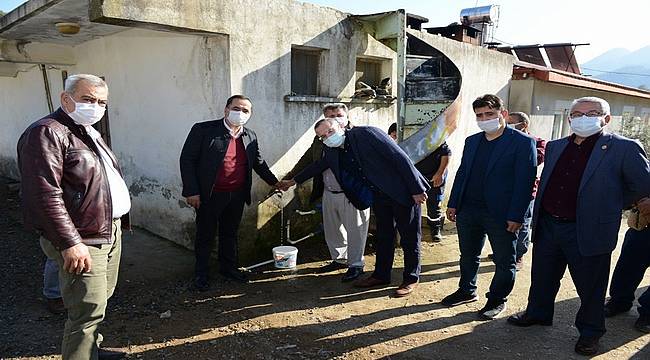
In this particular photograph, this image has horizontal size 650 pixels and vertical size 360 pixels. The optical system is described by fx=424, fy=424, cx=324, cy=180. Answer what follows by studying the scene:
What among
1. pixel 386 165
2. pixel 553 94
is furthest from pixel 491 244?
pixel 553 94

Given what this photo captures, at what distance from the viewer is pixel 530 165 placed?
11.4 ft

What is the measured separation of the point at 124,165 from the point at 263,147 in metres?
2.52

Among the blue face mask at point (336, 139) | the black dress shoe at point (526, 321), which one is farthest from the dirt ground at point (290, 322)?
the blue face mask at point (336, 139)

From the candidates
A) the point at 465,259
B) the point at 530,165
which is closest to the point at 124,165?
the point at 465,259

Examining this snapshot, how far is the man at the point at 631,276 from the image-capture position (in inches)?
144

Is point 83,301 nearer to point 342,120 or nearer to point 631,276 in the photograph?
point 342,120

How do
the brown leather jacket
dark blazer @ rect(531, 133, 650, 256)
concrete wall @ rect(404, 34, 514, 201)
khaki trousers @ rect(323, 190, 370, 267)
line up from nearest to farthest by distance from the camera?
Result: the brown leather jacket
dark blazer @ rect(531, 133, 650, 256)
khaki trousers @ rect(323, 190, 370, 267)
concrete wall @ rect(404, 34, 514, 201)

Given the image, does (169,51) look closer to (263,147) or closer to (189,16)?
(189,16)

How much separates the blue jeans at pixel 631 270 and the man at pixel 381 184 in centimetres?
179

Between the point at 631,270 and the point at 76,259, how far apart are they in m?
4.40

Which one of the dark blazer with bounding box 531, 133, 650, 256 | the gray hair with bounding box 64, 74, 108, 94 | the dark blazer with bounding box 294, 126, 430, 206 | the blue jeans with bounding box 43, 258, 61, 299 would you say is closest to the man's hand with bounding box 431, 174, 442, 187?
the dark blazer with bounding box 294, 126, 430, 206

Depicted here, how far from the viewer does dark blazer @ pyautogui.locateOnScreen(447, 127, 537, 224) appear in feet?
11.3

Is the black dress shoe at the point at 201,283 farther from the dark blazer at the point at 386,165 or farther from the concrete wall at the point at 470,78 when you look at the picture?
the concrete wall at the point at 470,78

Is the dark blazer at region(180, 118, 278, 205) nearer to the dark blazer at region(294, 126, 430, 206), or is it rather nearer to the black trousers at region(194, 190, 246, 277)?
the black trousers at region(194, 190, 246, 277)
